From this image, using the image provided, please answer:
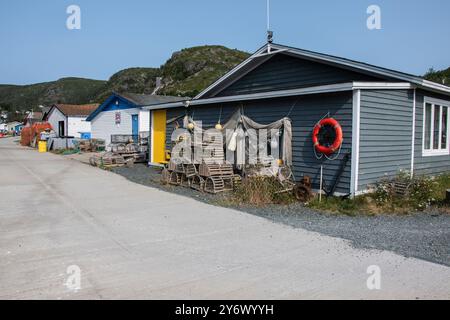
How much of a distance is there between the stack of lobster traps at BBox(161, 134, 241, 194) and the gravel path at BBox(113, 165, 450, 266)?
1.62m

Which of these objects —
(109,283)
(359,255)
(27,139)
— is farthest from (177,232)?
(27,139)

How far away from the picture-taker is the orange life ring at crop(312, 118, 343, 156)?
9.30 metres

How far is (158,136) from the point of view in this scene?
16.9 m

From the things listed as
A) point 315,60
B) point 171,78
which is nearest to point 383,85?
point 315,60

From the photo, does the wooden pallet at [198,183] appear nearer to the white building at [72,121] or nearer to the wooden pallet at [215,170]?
the wooden pallet at [215,170]

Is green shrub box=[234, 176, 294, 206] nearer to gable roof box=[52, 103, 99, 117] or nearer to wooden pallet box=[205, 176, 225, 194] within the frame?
wooden pallet box=[205, 176, 225, 194]

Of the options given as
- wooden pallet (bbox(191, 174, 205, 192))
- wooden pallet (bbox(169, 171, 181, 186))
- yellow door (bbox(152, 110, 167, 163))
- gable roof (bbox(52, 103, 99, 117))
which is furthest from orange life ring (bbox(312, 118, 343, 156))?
gable roof (bbox(52, 103, 99, 117))

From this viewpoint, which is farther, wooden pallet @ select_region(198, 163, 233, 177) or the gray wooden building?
wooden pallet @ select_region(198, 163, 233, 177)

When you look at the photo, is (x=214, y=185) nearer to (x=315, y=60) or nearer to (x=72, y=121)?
(x=315, y=60)

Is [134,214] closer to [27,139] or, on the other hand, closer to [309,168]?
[309,168]

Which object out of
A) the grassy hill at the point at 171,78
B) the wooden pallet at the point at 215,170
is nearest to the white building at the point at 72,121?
the grassy hill at the point at 171,78

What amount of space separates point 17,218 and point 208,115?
7546 millimetres

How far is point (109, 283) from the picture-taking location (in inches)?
174
